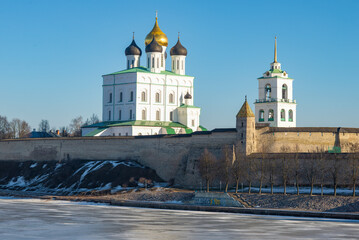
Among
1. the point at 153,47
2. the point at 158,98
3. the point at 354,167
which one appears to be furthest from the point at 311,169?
the point at 153,47

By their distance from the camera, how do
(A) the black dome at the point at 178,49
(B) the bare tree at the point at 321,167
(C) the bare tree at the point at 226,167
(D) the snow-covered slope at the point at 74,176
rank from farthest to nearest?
1. (A) the black dome at the point at 178,49
2. (D) the snow-covered slope at the point at 74,176
3. (C) the bare tree at the point at 226,167
4. (B) the bare tree at the point at 321,167

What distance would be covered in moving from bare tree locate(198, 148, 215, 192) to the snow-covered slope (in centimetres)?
390

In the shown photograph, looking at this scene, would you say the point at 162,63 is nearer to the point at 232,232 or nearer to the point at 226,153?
the point at 226,153

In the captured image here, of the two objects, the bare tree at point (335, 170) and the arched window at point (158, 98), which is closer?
the bare tree at point (335, 170)

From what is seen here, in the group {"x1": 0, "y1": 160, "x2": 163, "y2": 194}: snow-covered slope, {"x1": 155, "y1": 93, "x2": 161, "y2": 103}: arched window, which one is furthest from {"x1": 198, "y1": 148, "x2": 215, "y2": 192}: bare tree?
{"x1": 155, "y1": 93, "x2": 161, "y2": 103}: arched window

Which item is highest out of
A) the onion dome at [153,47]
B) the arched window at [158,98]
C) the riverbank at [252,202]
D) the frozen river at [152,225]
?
the onion dome at [153,47]

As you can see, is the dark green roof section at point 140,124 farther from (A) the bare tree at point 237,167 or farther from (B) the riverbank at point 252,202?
(A) the bare tree at point 237,167

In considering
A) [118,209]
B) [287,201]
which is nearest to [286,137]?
[287,201]

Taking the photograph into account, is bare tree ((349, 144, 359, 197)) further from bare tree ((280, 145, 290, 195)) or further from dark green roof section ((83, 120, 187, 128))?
dark green roof section ((83, 120, 187, 128))

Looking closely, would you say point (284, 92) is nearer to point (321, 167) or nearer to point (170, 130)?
point (170, 130)

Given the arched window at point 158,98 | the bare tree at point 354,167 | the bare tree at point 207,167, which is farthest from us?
the arched window at point 158,98

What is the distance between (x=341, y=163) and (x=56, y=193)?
717 inches

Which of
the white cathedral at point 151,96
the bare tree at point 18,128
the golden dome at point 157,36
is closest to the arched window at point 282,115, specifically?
the white cathedral at point 151,96

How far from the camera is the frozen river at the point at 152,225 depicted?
84.8 feet
